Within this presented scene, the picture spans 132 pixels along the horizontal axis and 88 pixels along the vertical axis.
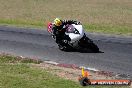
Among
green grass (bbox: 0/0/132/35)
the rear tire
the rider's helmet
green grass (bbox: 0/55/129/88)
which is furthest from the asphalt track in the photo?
green grass (bbox: 0/0/132/35)

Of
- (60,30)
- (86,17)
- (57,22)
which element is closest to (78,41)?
(60,30)

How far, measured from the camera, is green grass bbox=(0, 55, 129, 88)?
10938mm

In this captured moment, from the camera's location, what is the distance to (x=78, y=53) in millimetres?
17938

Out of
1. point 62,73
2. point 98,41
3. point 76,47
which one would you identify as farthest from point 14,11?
point 62,73

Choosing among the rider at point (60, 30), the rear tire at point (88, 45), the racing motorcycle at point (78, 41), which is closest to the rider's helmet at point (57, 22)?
the rider at point (60, 30)

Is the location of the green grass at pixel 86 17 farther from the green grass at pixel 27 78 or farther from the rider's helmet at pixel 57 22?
the green grass at pixel 27 78

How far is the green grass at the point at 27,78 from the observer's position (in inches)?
431

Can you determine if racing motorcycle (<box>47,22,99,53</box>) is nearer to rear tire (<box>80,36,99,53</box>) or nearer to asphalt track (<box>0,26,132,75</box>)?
rear tire (<box>80,36,99,53</box>)

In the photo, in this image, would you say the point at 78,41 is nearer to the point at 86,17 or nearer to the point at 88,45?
the point at 88,45

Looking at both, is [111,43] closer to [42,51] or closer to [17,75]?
[42,51]

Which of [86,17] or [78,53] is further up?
[86,17]

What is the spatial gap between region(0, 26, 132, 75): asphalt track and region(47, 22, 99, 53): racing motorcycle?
1.77 ft

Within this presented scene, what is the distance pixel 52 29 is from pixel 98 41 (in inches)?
146

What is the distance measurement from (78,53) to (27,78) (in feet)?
21.1
